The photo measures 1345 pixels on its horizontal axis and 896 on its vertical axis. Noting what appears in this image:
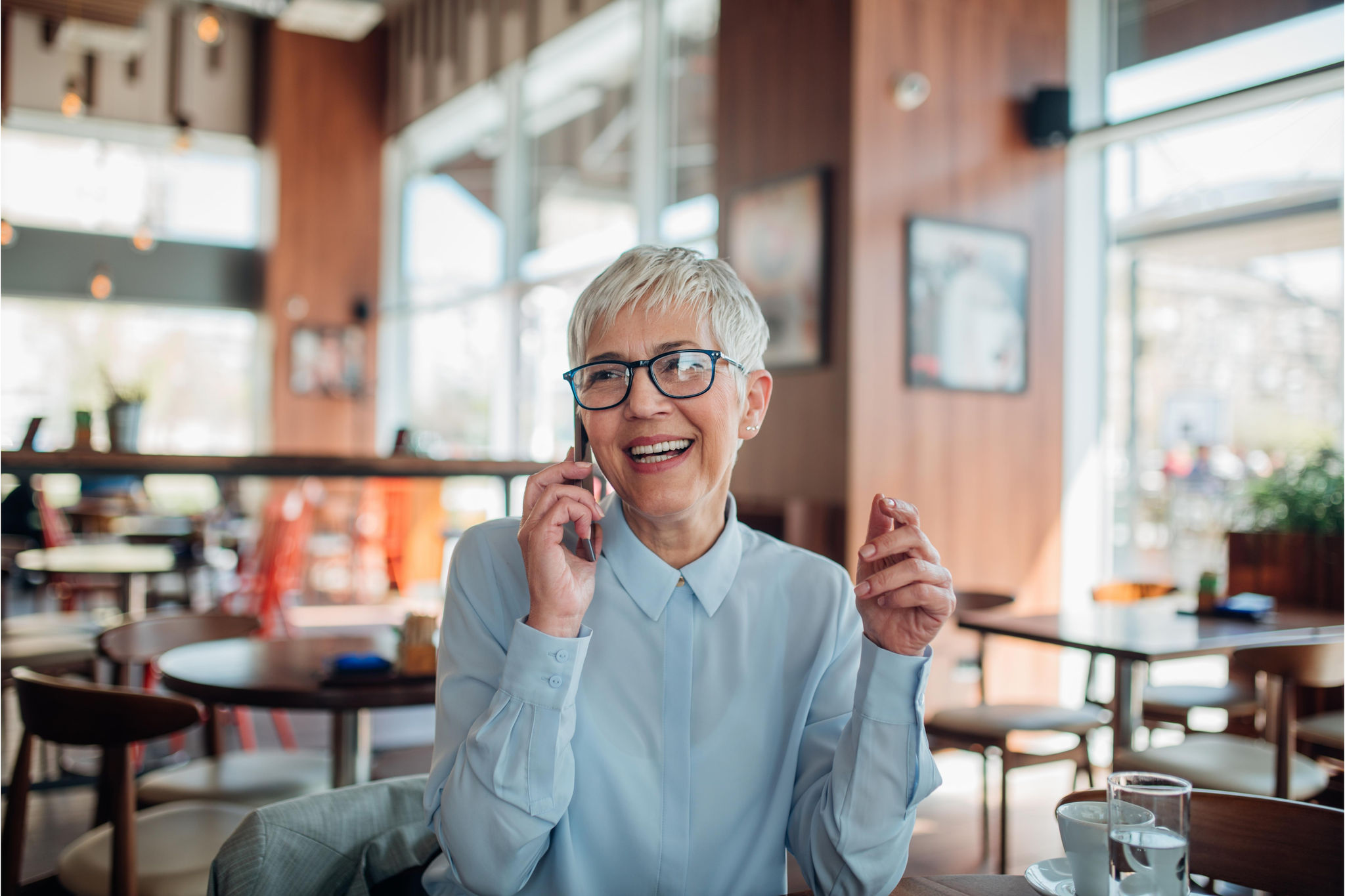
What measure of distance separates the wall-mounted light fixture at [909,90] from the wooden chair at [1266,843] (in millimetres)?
3636

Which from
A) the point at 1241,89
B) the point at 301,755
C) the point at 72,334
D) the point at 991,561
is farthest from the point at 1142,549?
the point at 72,334

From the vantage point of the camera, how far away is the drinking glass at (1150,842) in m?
0.92

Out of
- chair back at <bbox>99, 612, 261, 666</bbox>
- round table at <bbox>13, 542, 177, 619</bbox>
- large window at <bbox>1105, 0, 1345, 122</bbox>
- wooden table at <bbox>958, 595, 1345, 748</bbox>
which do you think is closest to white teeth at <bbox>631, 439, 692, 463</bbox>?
wooden table at <bbox>958, 595, 1345, 748</bbox>

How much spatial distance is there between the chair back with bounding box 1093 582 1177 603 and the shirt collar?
3.12 meters

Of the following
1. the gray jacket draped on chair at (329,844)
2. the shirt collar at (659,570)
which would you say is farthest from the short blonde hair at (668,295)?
the gray jacket draped on chair at (329,844)

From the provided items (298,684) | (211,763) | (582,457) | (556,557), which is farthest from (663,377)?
(211,763)

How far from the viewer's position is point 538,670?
1.15m

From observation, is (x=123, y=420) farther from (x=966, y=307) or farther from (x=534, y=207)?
(x=534, y=207)

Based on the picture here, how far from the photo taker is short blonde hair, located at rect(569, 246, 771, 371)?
4.25 ft

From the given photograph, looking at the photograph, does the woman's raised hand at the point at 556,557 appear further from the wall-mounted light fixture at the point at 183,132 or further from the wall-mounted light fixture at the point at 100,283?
the wall-mounted light fixture at the point at 100,283

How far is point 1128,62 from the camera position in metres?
4.75

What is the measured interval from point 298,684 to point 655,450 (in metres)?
1.39

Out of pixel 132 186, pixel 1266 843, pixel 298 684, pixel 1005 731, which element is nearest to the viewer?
pixel 1266 843

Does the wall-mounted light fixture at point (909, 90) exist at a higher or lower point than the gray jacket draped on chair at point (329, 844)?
higher
